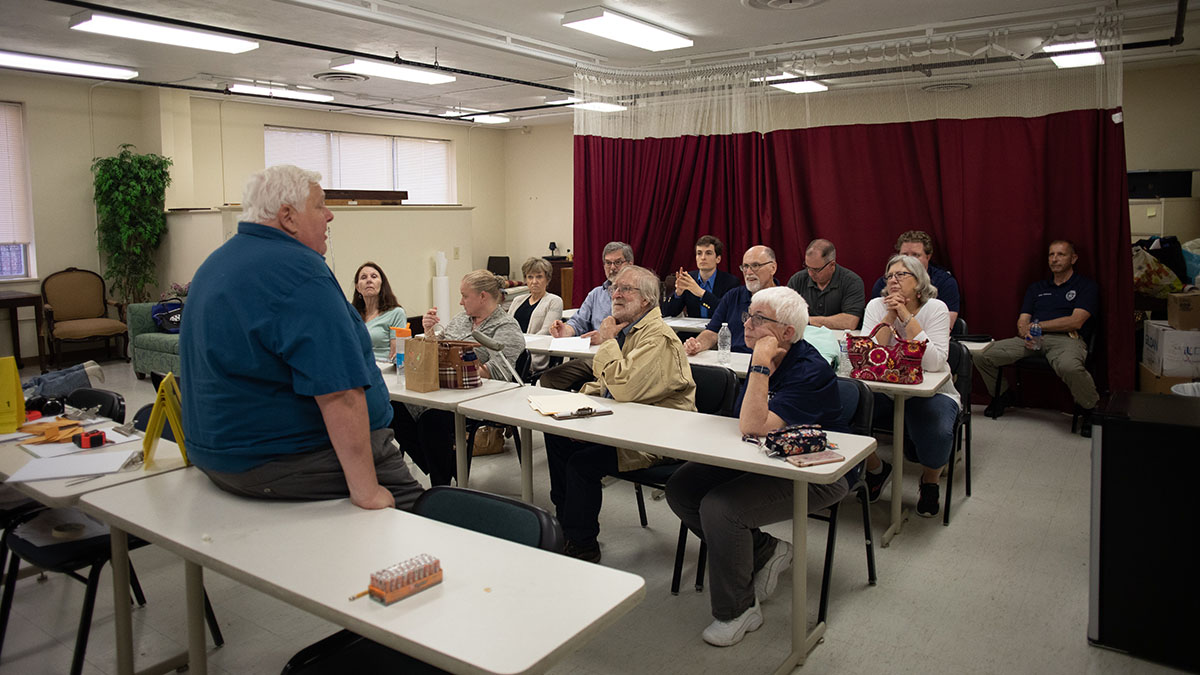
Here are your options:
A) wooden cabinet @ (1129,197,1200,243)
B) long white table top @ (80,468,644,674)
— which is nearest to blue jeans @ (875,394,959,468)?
long white table top @ (80,468,644,674)

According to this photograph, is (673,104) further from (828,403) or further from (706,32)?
(828,403)

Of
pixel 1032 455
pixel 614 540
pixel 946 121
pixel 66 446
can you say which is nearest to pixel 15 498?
pixel 66 446

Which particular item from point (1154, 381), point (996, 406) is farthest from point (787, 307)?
point (1154, 381)

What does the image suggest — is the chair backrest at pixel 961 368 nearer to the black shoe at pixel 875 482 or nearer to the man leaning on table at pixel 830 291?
the black shoe at pixel 875 482

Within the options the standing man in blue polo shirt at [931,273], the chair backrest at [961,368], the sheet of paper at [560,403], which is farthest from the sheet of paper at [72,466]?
the standing man in blue polo shirt at [931,273]

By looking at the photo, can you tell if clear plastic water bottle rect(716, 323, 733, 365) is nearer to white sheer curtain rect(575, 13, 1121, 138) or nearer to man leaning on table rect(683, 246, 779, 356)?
man leaning on table rect(683, 246, 779, 356)

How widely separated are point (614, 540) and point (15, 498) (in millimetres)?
2419

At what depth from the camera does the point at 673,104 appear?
6906mm

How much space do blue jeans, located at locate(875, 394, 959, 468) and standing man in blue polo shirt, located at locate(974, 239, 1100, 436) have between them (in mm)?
2288

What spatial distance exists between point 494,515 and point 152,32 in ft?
18.9

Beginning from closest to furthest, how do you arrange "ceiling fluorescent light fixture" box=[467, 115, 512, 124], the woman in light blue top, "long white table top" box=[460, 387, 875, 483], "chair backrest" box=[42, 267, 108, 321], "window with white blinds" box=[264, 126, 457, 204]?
"long white table top" box=[460, 387, 875, 483]
the woman in light blue top
"chair backrest" box=[42, 267, 108, 321]
"window with white blinds" box=[264, 126, 457, 204]
"ceiling fluorescent light fixture" box=[467, 115, 512, 124]

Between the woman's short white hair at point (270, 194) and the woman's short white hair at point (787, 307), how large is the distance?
1.61m

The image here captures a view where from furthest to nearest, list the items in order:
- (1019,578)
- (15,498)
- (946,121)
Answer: (946,121)
(1019,578)
(15,498)

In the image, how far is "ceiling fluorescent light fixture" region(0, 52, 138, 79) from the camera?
288 inches
